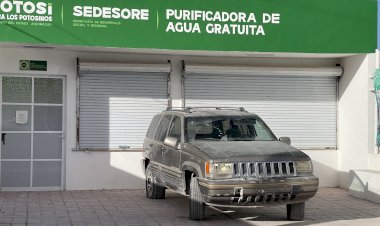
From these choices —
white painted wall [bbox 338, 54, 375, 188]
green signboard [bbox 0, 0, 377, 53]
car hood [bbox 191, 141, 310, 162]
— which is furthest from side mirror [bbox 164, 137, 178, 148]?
white painted wall [bbox 338, 54, 375, 188]

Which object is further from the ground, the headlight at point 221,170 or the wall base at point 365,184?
the headlight at point 221,170

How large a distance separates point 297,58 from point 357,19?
1.82 m

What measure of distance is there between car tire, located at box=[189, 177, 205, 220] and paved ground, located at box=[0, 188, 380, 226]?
0.14 meters

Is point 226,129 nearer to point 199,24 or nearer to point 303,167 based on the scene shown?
point 303,167

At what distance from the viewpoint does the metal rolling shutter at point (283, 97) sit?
14.2 metres

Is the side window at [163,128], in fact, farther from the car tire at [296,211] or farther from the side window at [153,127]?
the car tire at [296,211]

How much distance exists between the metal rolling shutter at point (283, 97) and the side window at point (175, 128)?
299cm

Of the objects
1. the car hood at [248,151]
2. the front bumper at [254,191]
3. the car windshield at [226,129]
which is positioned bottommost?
the front bumper at [254,191]

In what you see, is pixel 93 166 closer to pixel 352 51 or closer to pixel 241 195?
pixel 241 195

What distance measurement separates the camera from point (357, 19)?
1354 centimetres

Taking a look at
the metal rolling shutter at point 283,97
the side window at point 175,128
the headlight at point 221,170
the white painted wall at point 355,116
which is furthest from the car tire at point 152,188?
the white painted wall at point 355,116

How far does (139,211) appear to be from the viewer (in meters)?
10.7

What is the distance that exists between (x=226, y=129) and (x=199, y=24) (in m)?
3.29

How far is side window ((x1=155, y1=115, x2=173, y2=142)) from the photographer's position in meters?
11.4
